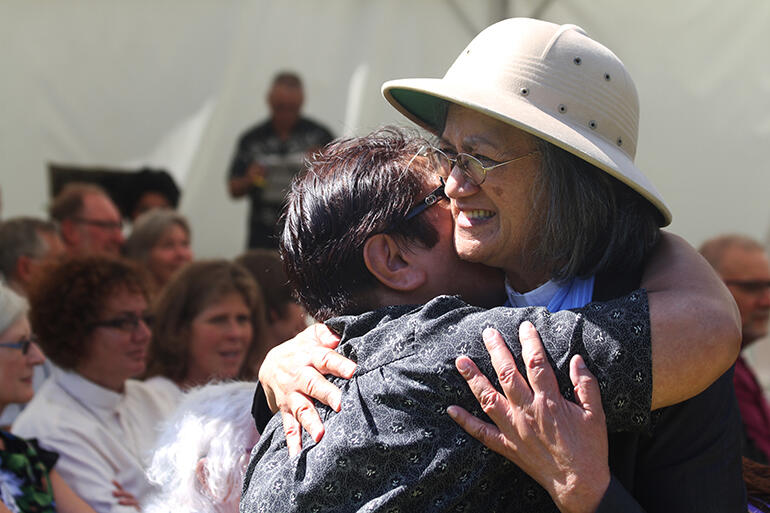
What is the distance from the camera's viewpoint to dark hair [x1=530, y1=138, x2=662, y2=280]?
1861 mm

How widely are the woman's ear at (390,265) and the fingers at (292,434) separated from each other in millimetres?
342

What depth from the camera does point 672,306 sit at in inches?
65.2

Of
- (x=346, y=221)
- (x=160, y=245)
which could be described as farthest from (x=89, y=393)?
(x=346, y=221)

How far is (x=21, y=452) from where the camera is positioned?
340cm

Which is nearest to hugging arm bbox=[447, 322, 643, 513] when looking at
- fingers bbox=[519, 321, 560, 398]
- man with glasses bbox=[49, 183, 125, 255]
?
fingers bbox=[519, 321, 560, 398]

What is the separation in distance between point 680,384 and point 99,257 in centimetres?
339

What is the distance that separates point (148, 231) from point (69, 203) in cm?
76

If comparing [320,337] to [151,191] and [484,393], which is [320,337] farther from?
[151,191]

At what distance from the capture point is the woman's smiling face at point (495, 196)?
6.17 ft

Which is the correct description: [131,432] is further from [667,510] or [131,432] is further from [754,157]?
[754,157]

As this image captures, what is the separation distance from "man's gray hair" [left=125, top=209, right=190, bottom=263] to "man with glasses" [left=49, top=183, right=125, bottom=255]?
Answer: 0.94 ft

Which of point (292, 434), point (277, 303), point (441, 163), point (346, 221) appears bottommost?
point (277, 303)

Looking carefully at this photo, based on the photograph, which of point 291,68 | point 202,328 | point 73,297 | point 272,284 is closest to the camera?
point 73,297

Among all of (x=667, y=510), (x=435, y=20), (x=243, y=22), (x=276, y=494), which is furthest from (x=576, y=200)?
(x=243, y=22)
